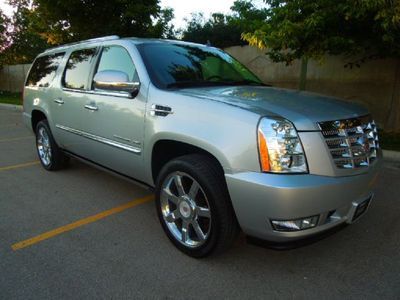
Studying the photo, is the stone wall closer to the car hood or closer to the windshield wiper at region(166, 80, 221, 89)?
the windshield wiper at region(166, 80, 221, 89)

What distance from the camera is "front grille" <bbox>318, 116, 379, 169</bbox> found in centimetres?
253

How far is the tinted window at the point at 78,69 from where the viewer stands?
4.27m

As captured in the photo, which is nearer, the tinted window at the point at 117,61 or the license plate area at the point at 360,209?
the license plate area at the point at 360,209

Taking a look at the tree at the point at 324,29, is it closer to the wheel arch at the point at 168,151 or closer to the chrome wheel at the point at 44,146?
the wheel arch at the point at 168,151

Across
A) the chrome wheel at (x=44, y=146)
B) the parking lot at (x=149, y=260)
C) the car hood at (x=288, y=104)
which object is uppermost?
the car hood at (x=288, y=104)

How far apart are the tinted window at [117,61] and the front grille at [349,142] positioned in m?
1.92

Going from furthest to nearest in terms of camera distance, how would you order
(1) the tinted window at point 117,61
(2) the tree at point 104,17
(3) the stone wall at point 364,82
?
(2) the tree at point 104,17 < (3) the stone wall at point 364,82 < (1) the tinted window at point 117,61

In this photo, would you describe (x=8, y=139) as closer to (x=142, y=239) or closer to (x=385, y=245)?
(x=142, y=239)

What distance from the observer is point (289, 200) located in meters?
2.31

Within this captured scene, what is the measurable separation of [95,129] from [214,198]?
1.92 meters

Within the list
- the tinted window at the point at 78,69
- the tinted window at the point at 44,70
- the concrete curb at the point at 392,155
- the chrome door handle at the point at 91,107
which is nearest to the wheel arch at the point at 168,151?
the chrome door handle at the point at 91,107

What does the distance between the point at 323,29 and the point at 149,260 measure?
16.3 feet

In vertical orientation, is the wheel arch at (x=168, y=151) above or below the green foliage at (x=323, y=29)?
below

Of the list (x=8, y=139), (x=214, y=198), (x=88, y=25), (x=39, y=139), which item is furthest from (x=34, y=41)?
(x=214, y=198)
